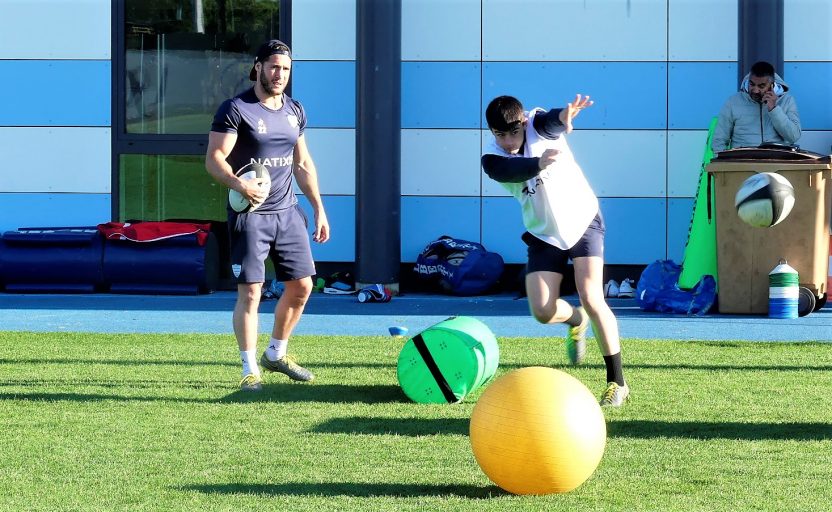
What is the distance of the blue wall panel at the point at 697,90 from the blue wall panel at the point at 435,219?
260cm

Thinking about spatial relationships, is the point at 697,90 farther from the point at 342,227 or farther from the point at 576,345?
the point at 576,345

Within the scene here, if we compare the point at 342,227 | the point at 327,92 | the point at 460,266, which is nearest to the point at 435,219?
the point at 460,266

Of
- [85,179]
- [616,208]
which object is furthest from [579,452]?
[85,179]

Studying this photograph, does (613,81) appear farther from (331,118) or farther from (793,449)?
(793,449)

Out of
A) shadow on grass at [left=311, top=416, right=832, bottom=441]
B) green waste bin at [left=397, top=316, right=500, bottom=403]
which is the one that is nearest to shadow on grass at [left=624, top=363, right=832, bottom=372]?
green waste bin at [left=397, top=316, right=500, bottom=403]

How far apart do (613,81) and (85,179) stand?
6.54 m

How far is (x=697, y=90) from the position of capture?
47.2 feet

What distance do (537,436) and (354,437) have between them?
5.03 ft

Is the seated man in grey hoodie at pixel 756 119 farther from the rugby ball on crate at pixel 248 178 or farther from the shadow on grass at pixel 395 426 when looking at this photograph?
the shadow on grass at pixel 395 426

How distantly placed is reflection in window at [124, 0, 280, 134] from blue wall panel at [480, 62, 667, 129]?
123 inches

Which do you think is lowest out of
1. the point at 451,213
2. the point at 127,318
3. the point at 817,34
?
the point at 127,318

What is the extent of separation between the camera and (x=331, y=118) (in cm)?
1474

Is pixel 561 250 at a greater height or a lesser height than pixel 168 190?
lesser

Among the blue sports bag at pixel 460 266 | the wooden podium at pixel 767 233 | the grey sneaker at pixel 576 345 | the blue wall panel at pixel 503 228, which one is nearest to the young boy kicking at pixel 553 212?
the grey sneaker at pixel 576 345
